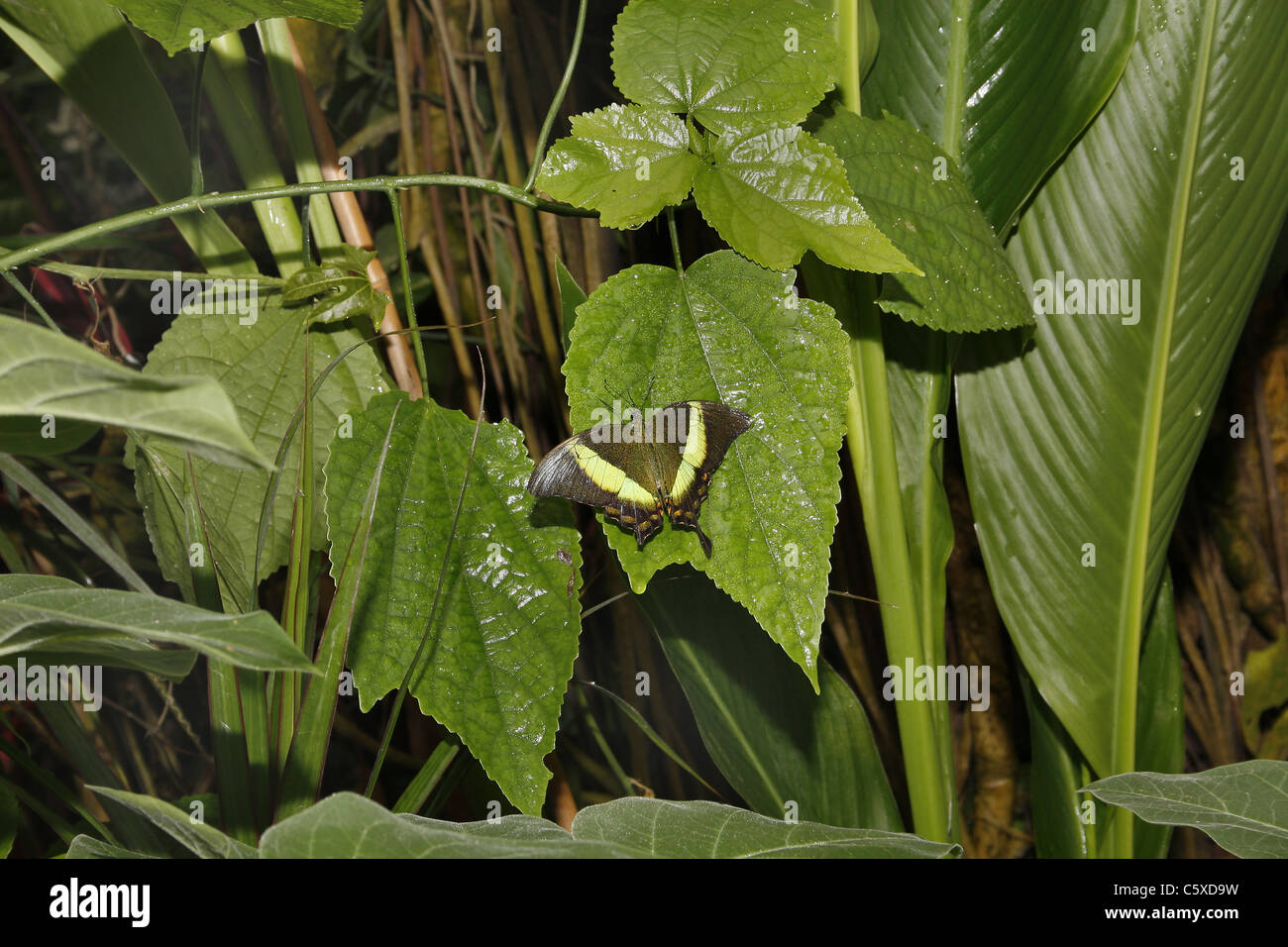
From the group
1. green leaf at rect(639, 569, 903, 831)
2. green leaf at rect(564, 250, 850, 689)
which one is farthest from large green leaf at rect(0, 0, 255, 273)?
green leaf at rect(639, 569, 903, 831)

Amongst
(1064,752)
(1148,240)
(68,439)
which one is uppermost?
(1148,240)

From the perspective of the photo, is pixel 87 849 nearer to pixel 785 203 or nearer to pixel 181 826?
pixel 181 826

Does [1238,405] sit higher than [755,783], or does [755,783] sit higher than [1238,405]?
[1238,405]

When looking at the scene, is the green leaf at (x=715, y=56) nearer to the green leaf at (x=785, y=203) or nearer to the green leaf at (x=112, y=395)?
the green leaf at (x=785, y=203)

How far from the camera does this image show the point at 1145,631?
754 mm

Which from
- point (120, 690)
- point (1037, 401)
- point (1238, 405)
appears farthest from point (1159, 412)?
point (120, 690)

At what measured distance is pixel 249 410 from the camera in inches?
22.1

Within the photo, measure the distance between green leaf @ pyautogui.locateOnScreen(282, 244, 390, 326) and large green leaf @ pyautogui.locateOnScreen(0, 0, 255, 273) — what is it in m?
0.08

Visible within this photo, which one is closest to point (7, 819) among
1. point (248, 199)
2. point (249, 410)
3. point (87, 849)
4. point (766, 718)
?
point (87, 849)

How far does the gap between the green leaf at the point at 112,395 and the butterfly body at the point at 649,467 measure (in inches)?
8.3

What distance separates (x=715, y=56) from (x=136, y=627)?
1.33ft

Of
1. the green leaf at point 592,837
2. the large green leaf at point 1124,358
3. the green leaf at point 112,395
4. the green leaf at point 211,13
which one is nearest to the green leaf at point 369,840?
the green leaf at point 592,837
